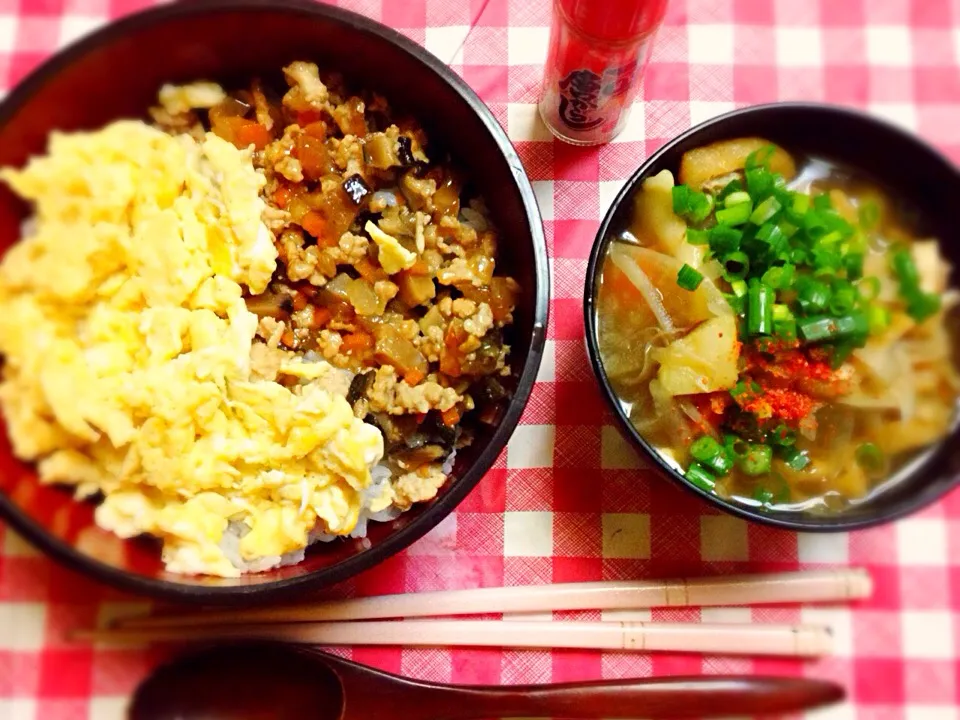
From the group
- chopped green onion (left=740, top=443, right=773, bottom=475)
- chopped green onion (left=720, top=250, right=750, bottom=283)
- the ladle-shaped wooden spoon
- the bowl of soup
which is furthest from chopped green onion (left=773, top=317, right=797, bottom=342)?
the ladle-shaped wooden spoon

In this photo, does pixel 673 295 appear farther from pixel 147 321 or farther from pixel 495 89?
pixel 147 321

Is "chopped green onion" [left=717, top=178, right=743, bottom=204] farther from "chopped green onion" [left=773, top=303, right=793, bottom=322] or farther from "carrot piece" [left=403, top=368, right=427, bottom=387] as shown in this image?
"carrot piece" [left=403, top=368, right=427, bottom=387]

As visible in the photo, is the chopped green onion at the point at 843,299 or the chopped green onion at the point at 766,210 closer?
the chopped green onion at the point at 843,299

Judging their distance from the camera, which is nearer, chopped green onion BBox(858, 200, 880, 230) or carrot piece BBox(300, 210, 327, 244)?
chopped green onion BBox(858, 200, 880, 230)

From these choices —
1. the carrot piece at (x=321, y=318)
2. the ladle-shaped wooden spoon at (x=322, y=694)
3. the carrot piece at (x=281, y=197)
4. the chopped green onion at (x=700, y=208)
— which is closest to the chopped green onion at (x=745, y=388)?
the chopped green onion at (x=700, y=208)

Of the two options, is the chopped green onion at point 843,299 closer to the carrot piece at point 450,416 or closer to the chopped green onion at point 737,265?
the chopped green onion at point 737,265

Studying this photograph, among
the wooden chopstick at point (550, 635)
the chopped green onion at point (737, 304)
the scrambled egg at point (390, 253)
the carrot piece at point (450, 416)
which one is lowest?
the wooden chopstick at point (550, 635)

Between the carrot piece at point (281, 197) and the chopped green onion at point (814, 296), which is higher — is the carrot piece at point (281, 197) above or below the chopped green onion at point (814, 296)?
above

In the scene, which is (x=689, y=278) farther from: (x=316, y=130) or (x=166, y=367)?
(x=166, y=367)
